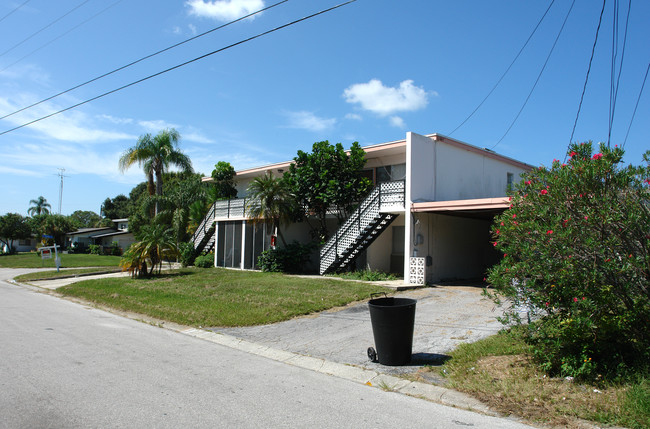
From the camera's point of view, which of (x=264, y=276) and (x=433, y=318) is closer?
(x=433, y=318)

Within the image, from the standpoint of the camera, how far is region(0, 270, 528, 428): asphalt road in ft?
15.4

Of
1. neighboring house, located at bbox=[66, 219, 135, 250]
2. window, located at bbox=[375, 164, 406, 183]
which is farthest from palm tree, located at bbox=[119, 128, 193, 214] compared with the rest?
neighboring house, located at bbox=[66, 219, 135, 250]

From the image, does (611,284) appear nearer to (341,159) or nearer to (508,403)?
(508,403)

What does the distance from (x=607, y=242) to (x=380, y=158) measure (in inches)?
654

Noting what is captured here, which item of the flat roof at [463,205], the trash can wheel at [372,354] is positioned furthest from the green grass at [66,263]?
the trash can wheel at [372,354]

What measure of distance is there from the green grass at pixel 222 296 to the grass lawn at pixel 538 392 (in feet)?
18.4

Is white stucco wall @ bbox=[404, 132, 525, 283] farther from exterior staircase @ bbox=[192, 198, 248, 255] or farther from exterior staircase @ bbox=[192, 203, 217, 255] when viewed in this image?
exterior staircase @ bbox=[192, 203, 217, 255]

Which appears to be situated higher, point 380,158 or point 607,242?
point 380,158

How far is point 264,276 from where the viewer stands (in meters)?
19.2

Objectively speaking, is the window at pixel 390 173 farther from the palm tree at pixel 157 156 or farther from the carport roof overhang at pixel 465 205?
the palm tree at pixel 157 156

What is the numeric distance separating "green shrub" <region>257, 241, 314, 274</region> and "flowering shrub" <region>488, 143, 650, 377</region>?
50.7ft

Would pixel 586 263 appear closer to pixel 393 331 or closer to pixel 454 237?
pixel 393 331

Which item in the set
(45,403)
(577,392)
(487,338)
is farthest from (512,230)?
(45,403)

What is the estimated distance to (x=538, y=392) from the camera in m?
5.42
